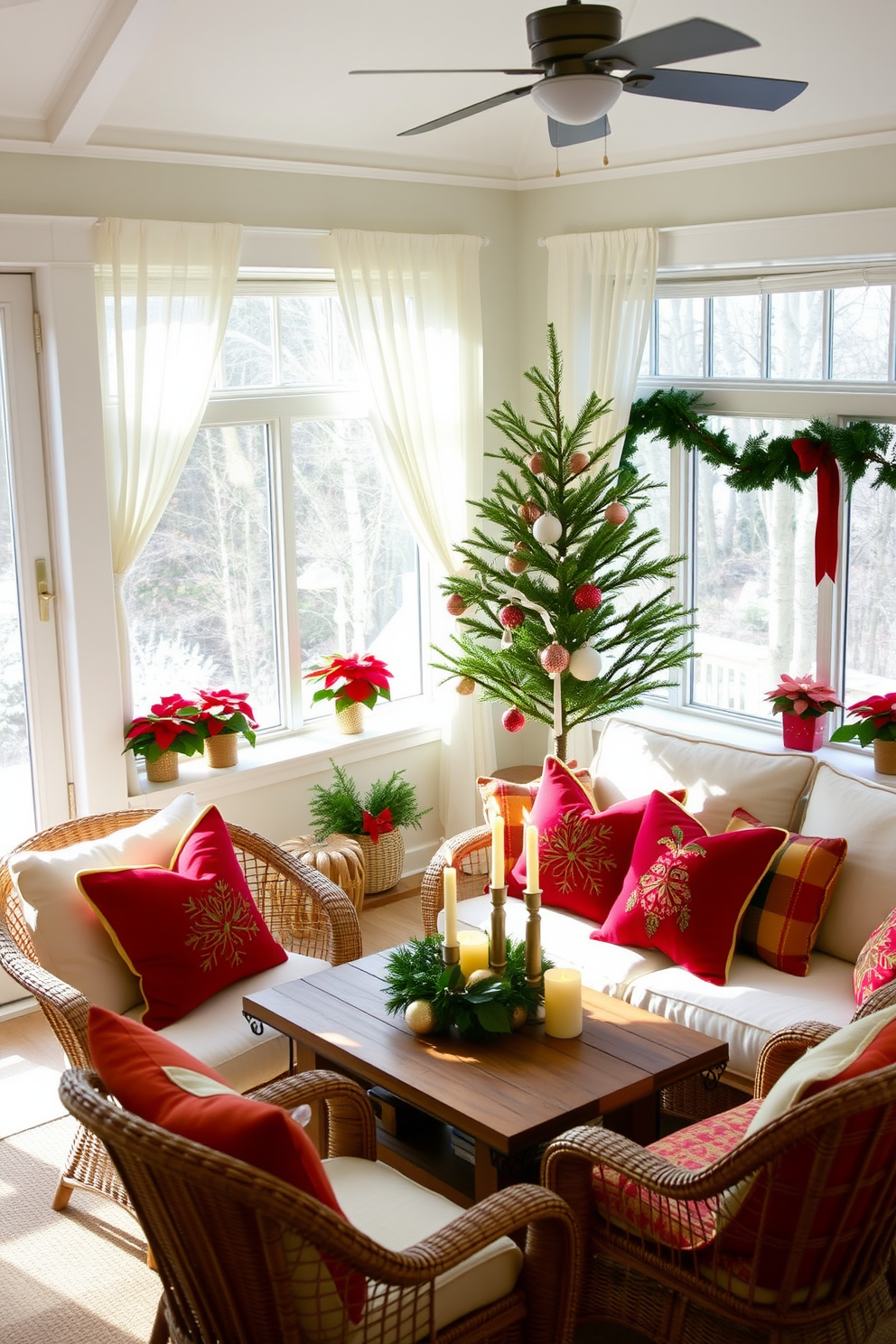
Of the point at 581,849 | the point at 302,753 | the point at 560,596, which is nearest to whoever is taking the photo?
the point at 581,849

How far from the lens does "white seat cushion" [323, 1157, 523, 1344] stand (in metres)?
2.15

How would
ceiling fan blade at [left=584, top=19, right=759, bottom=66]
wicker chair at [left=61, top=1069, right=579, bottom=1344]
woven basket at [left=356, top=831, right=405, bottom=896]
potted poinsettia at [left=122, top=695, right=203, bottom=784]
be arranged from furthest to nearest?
woven basket at [left=356, top=831, right=405, bottom=896]
potted poinsettia at [left=122, top=695, right=203, bottom=784]
ceiling fan blade at [left=584, top=19, right=759, bottom=66]
wicker chair at [left=61, top=1069, right=579, bottom=1344]

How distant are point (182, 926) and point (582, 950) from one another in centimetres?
106

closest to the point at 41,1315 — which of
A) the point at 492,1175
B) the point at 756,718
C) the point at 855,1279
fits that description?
the point at 492,1175

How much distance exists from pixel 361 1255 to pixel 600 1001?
1232mm

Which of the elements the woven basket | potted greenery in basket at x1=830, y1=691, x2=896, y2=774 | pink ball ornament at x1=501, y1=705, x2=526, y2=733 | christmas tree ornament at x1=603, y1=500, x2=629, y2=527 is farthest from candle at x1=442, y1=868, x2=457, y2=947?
the woven basket

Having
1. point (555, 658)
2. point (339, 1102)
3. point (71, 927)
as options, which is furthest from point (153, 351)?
point (339, 1102)

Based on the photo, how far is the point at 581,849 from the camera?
367 centimetres

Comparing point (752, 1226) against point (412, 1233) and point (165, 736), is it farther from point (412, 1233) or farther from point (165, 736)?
point (165, 736)

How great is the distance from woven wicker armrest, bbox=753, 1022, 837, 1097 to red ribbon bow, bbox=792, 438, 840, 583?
199 cm

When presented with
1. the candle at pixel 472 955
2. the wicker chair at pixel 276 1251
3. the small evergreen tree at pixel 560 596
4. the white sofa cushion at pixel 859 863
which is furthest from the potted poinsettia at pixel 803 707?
the wicker chair at pixel 276 1251

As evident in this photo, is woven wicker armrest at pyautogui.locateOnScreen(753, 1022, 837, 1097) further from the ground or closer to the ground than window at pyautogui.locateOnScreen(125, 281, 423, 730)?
closer to the ground

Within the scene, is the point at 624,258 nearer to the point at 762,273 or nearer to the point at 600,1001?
the point at 762,273

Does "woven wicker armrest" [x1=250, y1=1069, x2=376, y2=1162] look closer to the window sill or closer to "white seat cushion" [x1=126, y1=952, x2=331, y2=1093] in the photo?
"white seat cushion" [x1=126, y1=952, x2=331, y2=1093]
